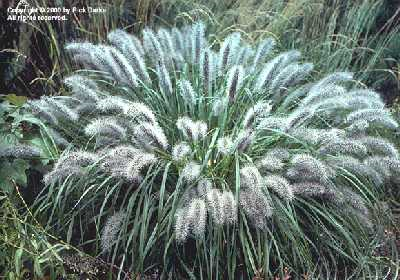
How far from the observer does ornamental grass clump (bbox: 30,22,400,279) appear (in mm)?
3105

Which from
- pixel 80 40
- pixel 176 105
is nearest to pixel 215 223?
pixel 176 105

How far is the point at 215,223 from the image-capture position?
2.99 metres

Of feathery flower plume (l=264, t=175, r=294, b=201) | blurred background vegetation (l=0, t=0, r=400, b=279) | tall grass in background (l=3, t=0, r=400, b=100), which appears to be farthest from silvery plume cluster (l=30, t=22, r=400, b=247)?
tall grass in background (l=3, t=0, r=400, b=100)

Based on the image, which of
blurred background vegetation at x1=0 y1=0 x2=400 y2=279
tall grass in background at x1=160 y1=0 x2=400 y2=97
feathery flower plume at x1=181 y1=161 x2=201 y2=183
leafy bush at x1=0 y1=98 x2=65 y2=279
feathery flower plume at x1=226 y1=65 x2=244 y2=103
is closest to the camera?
leafy bush at x1=0 y1=98 x2=65 y2=279

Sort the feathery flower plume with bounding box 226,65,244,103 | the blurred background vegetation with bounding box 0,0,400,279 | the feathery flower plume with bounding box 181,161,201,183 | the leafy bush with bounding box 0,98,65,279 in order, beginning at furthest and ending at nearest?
1. the blurred background vegetation with bounding box 0,0,400,279
2. the feathery flower plume with bounding box 226,65,244,103
3. the feathery flower plume with bounding box 181,161,201,183
4. the leafy bush with bounding box 0,98,65,279

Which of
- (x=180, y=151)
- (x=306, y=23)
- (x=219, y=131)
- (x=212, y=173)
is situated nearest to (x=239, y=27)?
(x=306, y=23)

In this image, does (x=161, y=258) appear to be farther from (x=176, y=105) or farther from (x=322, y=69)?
(x=322, y=69)

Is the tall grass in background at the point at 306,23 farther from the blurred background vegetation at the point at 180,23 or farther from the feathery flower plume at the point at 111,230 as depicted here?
the feathery flower plume at the point at 111,230

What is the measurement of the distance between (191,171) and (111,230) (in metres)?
0.46

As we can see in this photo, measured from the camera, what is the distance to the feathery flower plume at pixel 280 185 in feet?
10.0

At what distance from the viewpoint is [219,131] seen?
3.62 m

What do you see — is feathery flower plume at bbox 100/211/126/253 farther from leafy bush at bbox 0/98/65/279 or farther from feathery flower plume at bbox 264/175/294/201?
feathery flower plume at bbox 264/175/294/201

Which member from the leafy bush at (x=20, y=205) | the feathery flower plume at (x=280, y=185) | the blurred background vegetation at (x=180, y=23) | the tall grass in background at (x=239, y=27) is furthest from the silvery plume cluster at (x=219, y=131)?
the tall grass in background at (x=239, y=27)

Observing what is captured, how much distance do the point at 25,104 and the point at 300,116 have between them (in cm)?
148
